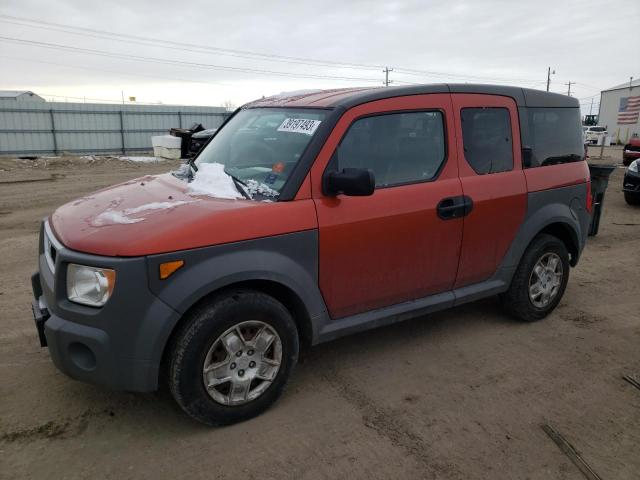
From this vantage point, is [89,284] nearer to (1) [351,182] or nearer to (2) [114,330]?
(2) [114,330]

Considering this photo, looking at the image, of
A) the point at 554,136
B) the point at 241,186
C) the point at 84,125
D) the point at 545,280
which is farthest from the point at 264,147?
the point at 84,125

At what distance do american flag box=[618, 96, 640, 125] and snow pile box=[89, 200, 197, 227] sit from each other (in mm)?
59367

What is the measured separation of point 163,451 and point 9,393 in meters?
1.25

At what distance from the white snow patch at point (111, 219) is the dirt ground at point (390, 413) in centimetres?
119

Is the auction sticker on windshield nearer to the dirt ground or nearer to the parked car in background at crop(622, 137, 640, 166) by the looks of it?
the dirt ground

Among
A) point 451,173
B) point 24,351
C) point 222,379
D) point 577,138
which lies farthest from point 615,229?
point 24,351

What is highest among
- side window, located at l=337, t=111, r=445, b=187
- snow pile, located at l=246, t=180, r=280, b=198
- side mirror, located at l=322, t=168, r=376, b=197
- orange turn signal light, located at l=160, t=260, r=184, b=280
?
side window, located at l=337, t=111, r=445, b=187

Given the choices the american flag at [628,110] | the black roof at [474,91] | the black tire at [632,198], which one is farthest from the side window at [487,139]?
the american flag at [628,110]

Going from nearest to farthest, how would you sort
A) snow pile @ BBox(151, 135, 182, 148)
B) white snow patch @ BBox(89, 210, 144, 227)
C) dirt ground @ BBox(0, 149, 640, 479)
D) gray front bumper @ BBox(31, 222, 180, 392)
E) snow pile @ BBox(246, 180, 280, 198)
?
1. gray front bumper @ BBox(31, 222, 180, 392)
2. dirt ground @ BBox(0, 149, 640, 479)
3. white snow patch @ BBox(89, 210, 144, 227)
4. snow pile @ BBox(246, 180, 280, 198)
5. snow pile @ BBox(151, 135, 182, 148)

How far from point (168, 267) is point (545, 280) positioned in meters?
3.40

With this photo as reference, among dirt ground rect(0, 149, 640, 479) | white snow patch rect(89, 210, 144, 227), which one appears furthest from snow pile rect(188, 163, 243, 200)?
dirt ground rect(0, 149, 640, 479)

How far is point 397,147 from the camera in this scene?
3.55 m

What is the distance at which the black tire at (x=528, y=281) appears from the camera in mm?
4367

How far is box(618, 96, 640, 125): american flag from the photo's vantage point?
Result: 168 feet
